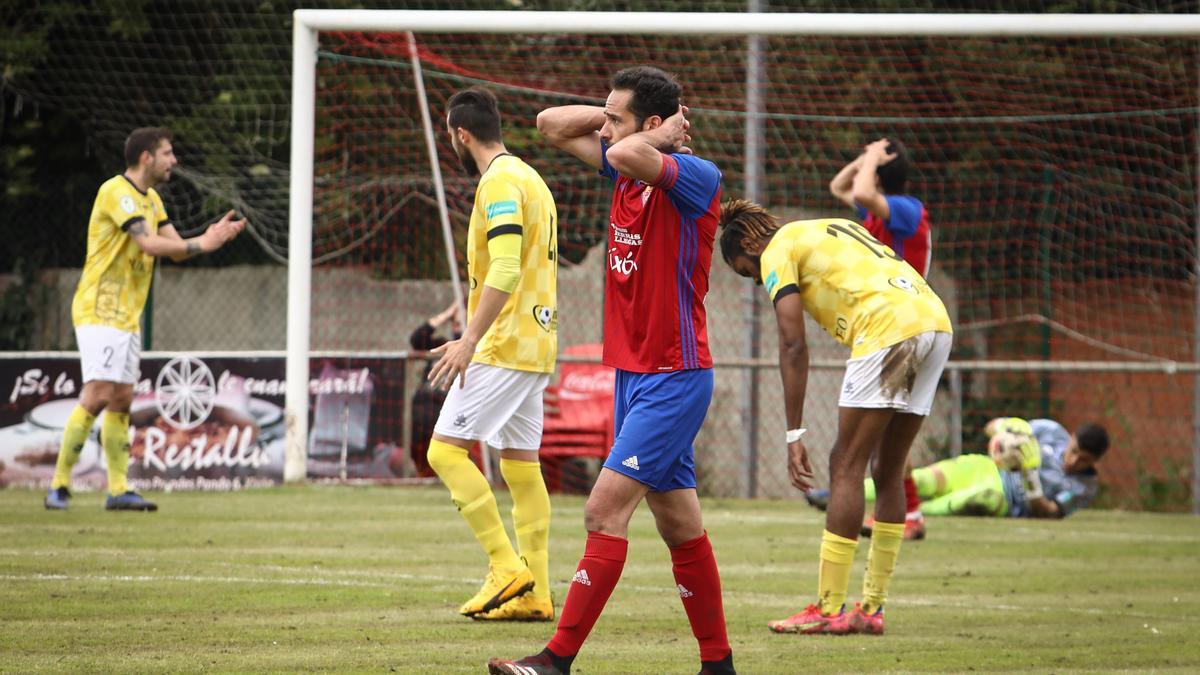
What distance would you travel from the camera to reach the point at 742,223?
22.6 feet

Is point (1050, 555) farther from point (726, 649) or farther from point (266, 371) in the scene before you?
point (266, 371)

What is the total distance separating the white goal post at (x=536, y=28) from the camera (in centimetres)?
1280

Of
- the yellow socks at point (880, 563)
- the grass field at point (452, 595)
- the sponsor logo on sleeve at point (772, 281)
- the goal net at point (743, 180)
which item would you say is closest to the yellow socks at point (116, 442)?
the grass field at point (452, 595)

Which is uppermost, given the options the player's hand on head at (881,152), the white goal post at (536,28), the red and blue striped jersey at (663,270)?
the white goal post at (536,28)

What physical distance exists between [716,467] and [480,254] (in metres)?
11.2

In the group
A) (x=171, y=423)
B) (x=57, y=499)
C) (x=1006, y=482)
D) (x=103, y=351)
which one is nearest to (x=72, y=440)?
(x=57, y=499)

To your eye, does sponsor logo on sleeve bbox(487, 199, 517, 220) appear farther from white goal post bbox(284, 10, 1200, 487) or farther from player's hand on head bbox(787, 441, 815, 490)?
white goal post bbox(284, 10, 1200, 487)

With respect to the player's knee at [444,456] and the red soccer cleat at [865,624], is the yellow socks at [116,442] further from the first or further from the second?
the red soccer cleat at [865,624]

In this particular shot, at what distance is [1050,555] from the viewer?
10664 millimetres

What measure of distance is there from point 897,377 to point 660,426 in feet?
6.83

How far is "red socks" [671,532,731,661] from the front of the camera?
5.49m

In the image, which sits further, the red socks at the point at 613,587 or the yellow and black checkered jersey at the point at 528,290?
the yellow and black checkered jersey at the point at 528,290

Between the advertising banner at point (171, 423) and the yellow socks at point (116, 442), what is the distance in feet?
8.09

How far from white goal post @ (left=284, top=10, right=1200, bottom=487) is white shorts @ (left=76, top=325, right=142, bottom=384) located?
2778mm
